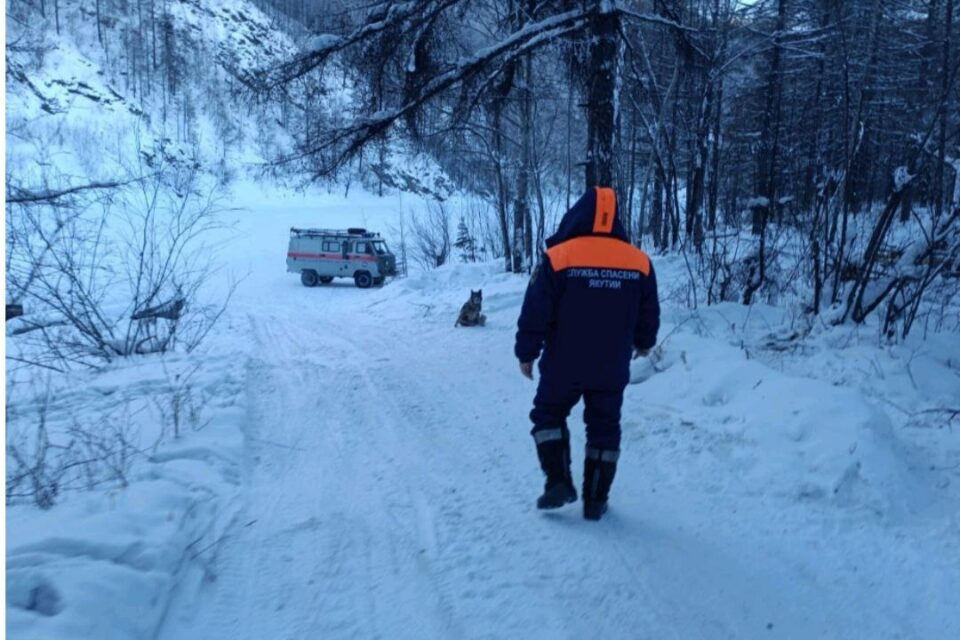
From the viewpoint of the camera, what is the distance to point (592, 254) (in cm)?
333

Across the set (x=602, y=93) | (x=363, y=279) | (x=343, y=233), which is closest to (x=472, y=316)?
(x=602, y=93)

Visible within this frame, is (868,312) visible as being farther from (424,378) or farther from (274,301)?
(274,301)

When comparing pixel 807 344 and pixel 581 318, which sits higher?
pixel 581 318

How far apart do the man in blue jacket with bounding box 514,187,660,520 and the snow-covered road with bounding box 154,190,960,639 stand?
1.11 ft

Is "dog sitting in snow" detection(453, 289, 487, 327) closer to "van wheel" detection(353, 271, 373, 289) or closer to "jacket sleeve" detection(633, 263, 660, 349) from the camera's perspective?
"jacket sleeve" detection(633, 263, 660, 349)

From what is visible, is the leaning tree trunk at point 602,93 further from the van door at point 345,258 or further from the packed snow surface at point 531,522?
the van door at point 345,258

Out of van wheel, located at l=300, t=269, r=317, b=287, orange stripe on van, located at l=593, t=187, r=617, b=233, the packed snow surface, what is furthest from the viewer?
van wheel, located at l=300, t=269, r=317, b=287

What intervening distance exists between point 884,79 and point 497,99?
43.0 feet

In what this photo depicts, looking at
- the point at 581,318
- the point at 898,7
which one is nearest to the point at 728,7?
the point at 898,7

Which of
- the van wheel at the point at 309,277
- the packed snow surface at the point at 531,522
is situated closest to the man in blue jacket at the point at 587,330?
the packed snow surface at the point at 531,522

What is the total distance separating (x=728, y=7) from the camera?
1758 centimetres

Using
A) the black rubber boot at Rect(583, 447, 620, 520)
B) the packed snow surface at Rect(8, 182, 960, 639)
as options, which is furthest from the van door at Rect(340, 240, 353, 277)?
the black rubber boot at Rect(583, 447, 620, 520)

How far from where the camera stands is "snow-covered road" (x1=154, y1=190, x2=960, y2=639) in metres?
2.63

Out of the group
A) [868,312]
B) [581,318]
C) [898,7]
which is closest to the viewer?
[581,318]
